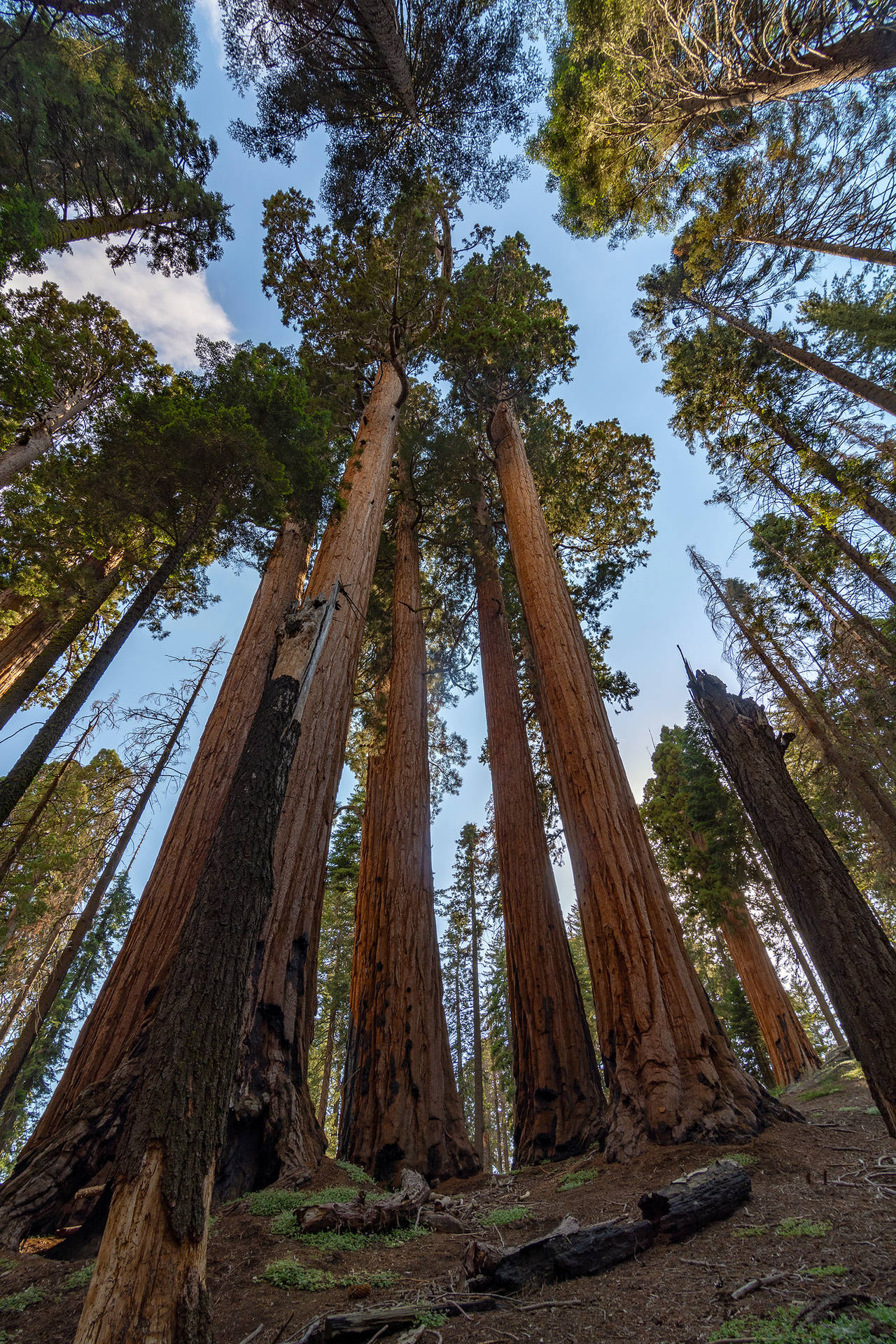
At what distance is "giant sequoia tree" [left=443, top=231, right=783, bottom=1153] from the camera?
13.5 ft

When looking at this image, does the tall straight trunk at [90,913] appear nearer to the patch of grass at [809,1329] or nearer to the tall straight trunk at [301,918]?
the tall straight trunk at [301,918]

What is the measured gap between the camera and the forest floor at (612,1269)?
1852 mm

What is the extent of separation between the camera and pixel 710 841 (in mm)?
14570

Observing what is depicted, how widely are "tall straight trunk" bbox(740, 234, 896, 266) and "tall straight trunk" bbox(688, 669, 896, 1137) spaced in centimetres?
1103

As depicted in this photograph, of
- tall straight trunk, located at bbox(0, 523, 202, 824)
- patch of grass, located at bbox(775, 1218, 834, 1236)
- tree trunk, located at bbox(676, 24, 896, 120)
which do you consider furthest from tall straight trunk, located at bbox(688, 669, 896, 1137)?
tree trunk, located at bbox(676, 24, 896, 120)

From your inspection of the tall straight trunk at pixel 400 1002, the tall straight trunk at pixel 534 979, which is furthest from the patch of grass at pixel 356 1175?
the tall straight trunk at pixel 534 979

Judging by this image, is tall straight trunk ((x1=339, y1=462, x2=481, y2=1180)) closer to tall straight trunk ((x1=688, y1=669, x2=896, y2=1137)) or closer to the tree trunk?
tall straight trunk ((x1=688, y1=669, x2=896, y2=1137))

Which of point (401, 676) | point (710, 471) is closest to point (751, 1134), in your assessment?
point (401, 676)

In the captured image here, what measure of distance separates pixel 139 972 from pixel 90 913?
24.6 feet

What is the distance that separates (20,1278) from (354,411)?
12.1 meters

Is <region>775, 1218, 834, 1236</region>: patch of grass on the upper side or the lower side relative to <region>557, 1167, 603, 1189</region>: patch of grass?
lower

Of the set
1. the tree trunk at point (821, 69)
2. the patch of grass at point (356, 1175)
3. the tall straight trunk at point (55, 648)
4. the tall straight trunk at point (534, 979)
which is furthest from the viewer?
the tall straight trunk at point (55, 648)

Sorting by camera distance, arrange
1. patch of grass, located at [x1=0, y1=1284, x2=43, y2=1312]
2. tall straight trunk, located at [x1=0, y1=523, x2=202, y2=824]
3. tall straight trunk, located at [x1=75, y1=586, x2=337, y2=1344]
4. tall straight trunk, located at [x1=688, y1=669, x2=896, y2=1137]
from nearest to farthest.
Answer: tall straight trunk, located at [x1=75, y1=586, x2=337, y2=1344]
patch of grass, located at [x1=0, y1=1284, x2=43, y2=1312]
tall straight trunk, located at [x1=688, y1=669, x2=896, y2=1137]
tall straight trunk, located at [x1=0, y1=523, x2=202, y2=824]

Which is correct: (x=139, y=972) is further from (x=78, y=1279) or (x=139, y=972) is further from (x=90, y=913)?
(x=90, y=913)
